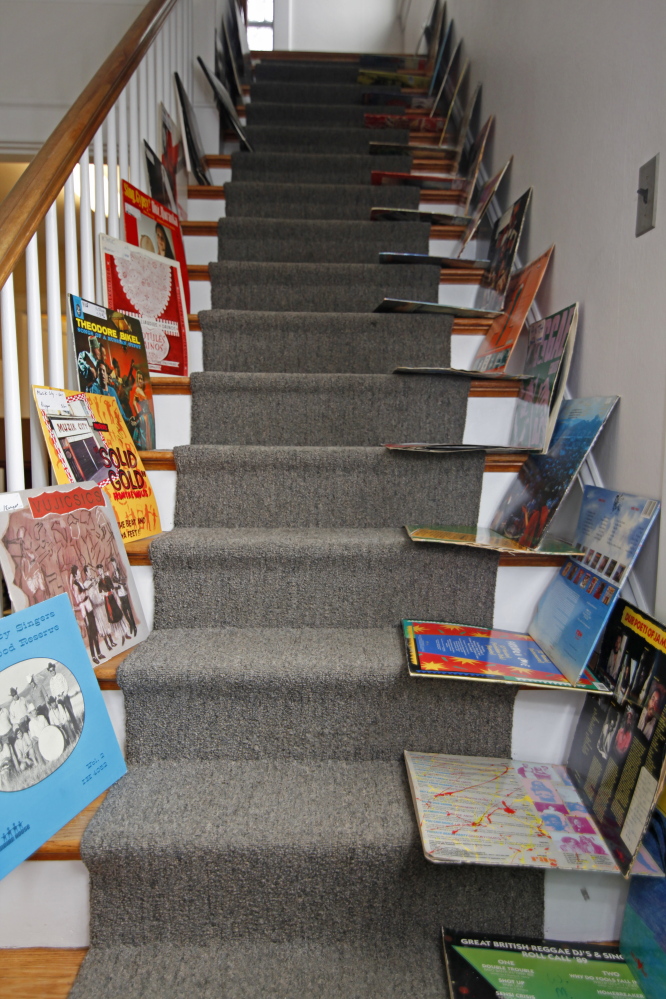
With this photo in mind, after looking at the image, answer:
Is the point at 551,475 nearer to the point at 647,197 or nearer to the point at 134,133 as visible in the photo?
the point at 647,197

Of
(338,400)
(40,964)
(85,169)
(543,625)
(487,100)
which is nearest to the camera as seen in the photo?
(40,964)

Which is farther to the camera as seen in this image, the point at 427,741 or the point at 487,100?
the point at 487,100

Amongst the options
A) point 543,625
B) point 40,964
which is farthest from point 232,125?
point 40,964

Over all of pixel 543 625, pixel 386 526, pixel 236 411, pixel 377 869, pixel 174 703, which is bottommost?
pixel 377 869

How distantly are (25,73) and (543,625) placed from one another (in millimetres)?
2732

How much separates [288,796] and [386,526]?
1.96 feet

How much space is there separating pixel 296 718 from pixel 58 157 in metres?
1.12

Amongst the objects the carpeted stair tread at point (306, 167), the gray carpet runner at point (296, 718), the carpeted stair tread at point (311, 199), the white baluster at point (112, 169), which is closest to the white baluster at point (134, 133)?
the white baluster at point (112, 169)

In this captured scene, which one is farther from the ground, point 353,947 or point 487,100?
point 487,100

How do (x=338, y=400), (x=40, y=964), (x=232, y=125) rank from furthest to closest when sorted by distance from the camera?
(x=232, y=125) < (x=338, y=400) < (x=40, y=964)

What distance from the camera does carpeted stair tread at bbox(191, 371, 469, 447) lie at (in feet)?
4.89

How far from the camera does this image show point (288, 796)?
0.96 metres

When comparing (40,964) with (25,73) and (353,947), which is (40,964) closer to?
(353,947)

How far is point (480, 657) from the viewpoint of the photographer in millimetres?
1040
